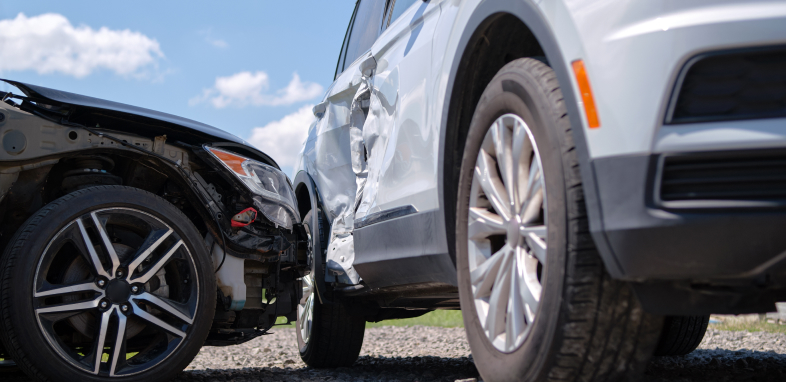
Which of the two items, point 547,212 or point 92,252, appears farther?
point 92,252

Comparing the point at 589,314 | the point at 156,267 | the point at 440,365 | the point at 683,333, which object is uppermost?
the point at 156,267

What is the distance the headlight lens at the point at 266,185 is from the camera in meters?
3.21

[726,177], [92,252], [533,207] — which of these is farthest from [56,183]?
[726,177]

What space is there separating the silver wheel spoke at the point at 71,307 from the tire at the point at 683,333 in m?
3.03

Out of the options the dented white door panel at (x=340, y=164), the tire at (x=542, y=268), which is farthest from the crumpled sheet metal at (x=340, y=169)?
the tire at (x=542, y=268)

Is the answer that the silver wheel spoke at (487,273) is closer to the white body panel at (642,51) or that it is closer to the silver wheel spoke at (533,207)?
the silver wheel spoke at (533,207)

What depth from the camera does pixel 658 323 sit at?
5.33ft

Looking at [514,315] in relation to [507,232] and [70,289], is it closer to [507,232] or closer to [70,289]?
[507,232]

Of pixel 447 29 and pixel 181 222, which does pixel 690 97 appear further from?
pixel 181 222

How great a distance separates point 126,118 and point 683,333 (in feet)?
10.9

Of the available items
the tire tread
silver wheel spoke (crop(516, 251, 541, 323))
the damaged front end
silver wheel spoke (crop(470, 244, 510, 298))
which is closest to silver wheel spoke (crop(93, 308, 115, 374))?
the damaged front end

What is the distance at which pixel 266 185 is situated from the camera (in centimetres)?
339

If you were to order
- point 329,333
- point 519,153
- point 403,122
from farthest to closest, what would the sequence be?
point 329,333 < point 403,122 < point 519,153

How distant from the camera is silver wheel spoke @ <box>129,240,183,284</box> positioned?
2.75m
